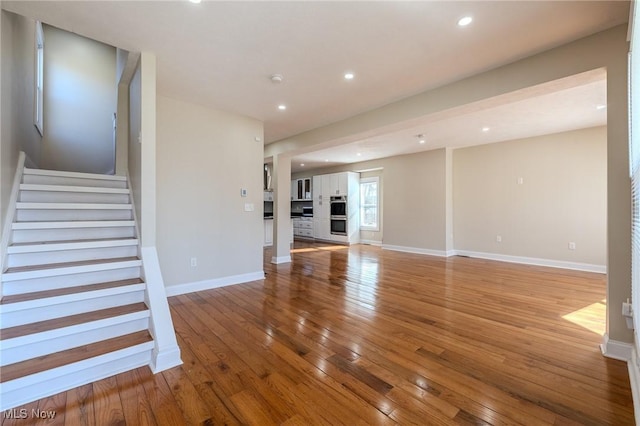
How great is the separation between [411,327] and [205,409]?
1826 mm

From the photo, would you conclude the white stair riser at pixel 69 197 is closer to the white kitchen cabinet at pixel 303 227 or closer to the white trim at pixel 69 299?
the white trim at pixel 69 299

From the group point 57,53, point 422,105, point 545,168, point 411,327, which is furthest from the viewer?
point 545,168

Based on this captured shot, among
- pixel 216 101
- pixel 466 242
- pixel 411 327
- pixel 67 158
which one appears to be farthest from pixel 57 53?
pixel 466 242

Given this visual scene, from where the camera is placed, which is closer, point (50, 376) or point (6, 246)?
point (50, 376)

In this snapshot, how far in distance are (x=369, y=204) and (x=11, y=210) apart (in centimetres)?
763

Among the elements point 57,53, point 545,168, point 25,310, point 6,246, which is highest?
point 57,53

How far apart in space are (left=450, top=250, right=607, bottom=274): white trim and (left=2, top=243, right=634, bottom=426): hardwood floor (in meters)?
1.73

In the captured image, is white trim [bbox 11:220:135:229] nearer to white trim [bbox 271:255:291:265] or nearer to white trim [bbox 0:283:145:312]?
white trim [bbox 0:283:145:312]

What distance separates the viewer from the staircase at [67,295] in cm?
169

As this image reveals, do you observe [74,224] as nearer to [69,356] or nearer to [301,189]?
[69,356]

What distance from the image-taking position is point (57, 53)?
481 cm

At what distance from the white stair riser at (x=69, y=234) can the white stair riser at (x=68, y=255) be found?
8.6 inches

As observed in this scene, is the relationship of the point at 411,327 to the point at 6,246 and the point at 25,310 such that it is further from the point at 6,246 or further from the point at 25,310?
the point at 6,246

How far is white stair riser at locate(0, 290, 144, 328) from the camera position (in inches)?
72.2
